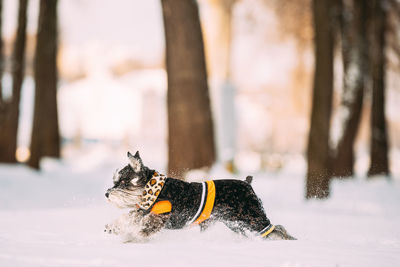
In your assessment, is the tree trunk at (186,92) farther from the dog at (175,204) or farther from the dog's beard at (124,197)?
the dog's beard at (124,197)

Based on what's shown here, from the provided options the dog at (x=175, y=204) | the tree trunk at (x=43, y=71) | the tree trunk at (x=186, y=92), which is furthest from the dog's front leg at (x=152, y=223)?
the tree trunk at (x=43, y=71)

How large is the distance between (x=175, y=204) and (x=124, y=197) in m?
0.49

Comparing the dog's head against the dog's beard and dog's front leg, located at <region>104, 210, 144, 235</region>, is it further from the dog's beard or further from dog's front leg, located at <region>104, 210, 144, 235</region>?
dog's front leg, located at <region>104, 210, 144, 235</region>

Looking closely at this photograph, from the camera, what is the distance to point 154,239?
14.8 feet

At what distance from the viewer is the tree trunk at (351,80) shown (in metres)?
13.4

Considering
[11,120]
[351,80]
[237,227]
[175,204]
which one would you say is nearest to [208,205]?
[175,204]

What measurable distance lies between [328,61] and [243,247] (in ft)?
19.1

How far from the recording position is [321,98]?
29.1 ft

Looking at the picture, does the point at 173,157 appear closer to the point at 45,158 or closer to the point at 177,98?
the point at 177,98

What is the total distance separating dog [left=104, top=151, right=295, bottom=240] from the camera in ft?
13.8

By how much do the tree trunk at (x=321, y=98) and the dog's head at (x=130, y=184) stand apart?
5.46m

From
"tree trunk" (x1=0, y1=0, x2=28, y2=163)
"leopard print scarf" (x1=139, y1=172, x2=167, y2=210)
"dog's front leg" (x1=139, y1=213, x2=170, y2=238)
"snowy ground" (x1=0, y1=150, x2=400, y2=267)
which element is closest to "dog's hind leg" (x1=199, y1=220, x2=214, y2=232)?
"snowy ground" (x1=0, y1=150, x2=400, y2=267)

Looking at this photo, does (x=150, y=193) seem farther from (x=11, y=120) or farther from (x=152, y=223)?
(x=11, y=120)

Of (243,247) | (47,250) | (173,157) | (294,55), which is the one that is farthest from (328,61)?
(294,55)
